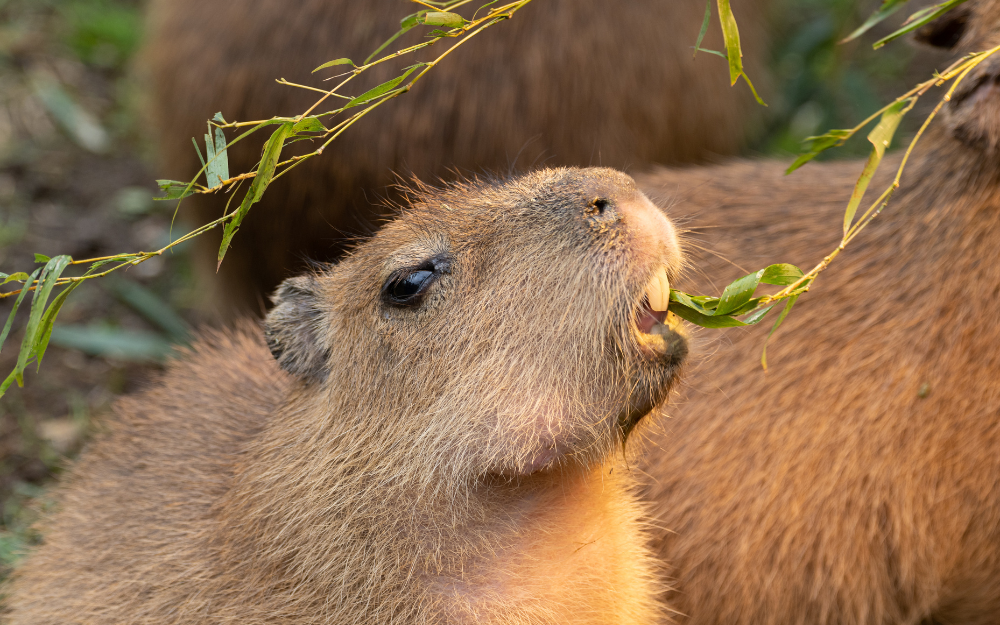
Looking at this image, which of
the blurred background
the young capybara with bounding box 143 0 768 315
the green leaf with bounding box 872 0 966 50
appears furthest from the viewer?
the blurred background

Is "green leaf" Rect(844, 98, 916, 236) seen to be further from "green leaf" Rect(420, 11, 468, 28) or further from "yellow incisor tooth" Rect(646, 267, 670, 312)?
"green leaf" Rect(420, 11, 468, 28)

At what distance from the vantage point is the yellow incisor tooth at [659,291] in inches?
83.2

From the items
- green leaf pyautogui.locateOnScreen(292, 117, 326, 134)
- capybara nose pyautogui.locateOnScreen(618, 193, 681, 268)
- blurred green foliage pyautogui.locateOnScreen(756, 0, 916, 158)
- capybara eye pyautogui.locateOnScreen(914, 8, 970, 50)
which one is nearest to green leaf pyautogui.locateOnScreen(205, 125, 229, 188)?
green leaf pyautogui.locateOnScreen(292, 117, 326, 134)

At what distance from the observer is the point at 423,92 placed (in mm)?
3912

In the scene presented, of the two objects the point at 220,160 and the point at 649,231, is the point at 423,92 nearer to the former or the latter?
the point at 220,160

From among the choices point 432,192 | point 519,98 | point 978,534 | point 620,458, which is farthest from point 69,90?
point 978,534

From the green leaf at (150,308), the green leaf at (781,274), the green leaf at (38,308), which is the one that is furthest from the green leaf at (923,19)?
the green leaf at (150,308)

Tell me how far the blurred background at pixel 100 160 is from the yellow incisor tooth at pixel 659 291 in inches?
93.3

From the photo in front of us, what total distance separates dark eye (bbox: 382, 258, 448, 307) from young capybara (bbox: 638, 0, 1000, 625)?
111 cm

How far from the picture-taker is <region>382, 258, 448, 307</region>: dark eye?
231cm

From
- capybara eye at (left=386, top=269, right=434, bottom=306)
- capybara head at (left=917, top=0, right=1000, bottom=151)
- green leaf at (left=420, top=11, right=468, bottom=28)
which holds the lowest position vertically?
capybara head at (left=917, top=0, right=1000, bottom=151)

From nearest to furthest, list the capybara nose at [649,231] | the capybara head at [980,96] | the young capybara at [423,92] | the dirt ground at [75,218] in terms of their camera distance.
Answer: the capybara nose at [649,231] → the capybara head at [980,96] → the young capybara at [423,92] → the dirt ground at [75,218]

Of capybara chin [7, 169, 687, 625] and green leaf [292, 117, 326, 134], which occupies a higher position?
green leaf [292, 117, 326, 134]

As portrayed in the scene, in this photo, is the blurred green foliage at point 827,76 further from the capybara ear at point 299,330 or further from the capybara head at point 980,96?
the capybara ear at point 299,330
